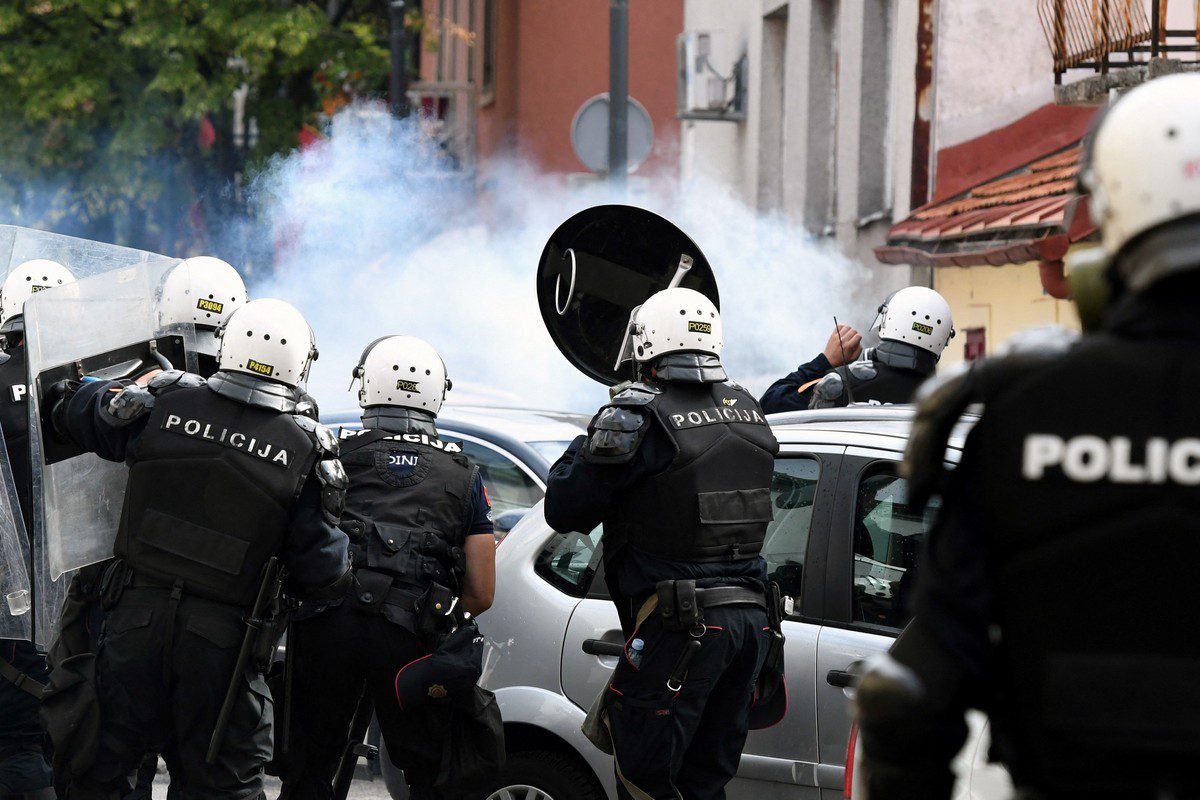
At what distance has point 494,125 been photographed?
27938 millimetres

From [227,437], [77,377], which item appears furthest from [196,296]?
[227,437]

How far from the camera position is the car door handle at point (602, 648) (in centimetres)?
527

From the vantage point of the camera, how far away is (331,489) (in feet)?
16.4

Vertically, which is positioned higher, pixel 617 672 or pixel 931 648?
pixel 931 648

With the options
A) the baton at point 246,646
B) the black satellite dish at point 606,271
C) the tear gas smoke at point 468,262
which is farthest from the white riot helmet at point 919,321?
the tear gas smoke at point 468,262

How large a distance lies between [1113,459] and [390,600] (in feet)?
11.9

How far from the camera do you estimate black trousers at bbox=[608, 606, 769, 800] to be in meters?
4.88

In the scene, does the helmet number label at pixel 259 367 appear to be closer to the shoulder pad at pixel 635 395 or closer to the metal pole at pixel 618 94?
the shoulder pad at pixel 635 395

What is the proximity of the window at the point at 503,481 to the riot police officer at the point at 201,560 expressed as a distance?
3.28m

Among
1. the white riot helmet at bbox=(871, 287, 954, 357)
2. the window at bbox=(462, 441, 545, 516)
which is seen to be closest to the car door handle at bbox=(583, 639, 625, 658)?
the white riot helmet at bbox=(871, 287, 954, 357)

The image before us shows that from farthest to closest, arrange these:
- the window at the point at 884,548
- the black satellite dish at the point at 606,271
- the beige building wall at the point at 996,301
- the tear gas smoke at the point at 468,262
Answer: the tear gas smoke at the point at 468,262
the beige building wall at the point at 996,301
the black satellite dish at the point at 606,271
the window at the point at 884,548

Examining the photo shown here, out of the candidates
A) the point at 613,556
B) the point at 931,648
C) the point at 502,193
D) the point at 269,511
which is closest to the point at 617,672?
the point at 613,556

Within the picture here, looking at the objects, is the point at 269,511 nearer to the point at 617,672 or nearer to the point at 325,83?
the point at 617,672

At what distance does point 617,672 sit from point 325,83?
21094 millimetres
